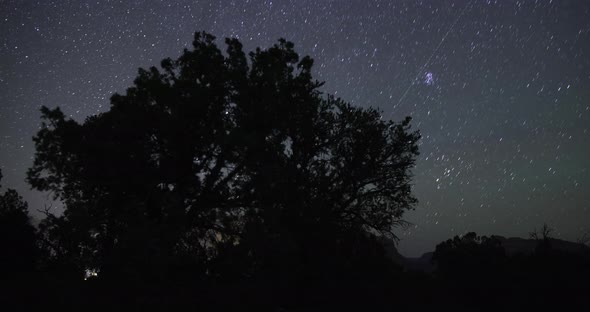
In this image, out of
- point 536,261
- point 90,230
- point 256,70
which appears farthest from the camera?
point 536,261

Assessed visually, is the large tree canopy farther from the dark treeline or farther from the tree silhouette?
the tree silhouette

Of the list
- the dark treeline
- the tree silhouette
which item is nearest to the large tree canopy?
the dark treeline

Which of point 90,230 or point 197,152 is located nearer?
point 90,230

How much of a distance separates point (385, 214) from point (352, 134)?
3.57m

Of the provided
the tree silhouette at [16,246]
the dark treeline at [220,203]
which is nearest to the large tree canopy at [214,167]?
the dark treeline at [220,203]

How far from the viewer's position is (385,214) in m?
17.5

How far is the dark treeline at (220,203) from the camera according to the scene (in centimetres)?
1331

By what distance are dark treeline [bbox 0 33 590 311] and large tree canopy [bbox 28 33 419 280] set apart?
52mm

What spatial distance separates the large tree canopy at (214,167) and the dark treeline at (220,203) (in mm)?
52

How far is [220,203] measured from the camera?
1562 centimetres

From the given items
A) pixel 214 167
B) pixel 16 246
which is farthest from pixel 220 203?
pixel 16 246

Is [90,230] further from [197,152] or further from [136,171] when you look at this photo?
[197,152]

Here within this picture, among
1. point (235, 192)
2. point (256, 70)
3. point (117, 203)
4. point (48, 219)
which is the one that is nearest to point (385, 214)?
point (235, 192)

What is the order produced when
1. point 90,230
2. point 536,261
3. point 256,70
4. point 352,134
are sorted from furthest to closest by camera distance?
1. point 536,261
2. point 352,134
3. point 256,70
4. point 90,230
